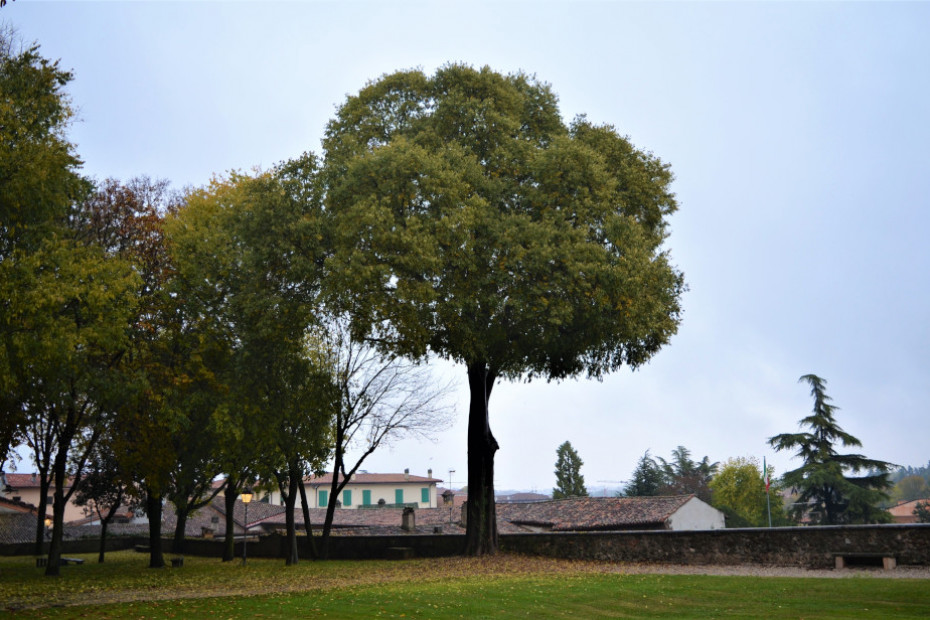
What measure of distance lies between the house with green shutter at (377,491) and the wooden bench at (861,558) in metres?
74.7

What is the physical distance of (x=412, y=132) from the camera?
2656 centimetres

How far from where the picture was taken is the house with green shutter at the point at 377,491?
92.9 metres

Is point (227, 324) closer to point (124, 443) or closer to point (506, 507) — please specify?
point (124, 443)

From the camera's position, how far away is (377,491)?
3814 inches

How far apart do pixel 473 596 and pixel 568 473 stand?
78.0 m

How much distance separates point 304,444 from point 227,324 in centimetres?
509

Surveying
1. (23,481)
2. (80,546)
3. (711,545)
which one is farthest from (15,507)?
(711,545)

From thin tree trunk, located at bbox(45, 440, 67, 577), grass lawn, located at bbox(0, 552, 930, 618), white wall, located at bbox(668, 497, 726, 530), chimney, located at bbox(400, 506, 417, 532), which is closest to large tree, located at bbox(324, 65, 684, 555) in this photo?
grass lawn, located at bbox(0, 552, 930, 618)

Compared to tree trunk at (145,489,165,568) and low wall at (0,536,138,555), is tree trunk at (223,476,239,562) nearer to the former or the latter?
tree trunk at (145,489,165,568)

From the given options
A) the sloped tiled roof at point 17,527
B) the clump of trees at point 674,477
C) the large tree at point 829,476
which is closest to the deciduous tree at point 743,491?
the clump of trees at point 674,477

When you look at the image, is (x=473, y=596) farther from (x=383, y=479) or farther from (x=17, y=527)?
(x=383, y=479)

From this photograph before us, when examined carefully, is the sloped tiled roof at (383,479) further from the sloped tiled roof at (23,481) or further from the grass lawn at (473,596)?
the grass lawn at (473,596)

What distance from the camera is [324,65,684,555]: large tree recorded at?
22.7m

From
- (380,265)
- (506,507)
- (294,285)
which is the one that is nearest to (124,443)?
(294,285)
